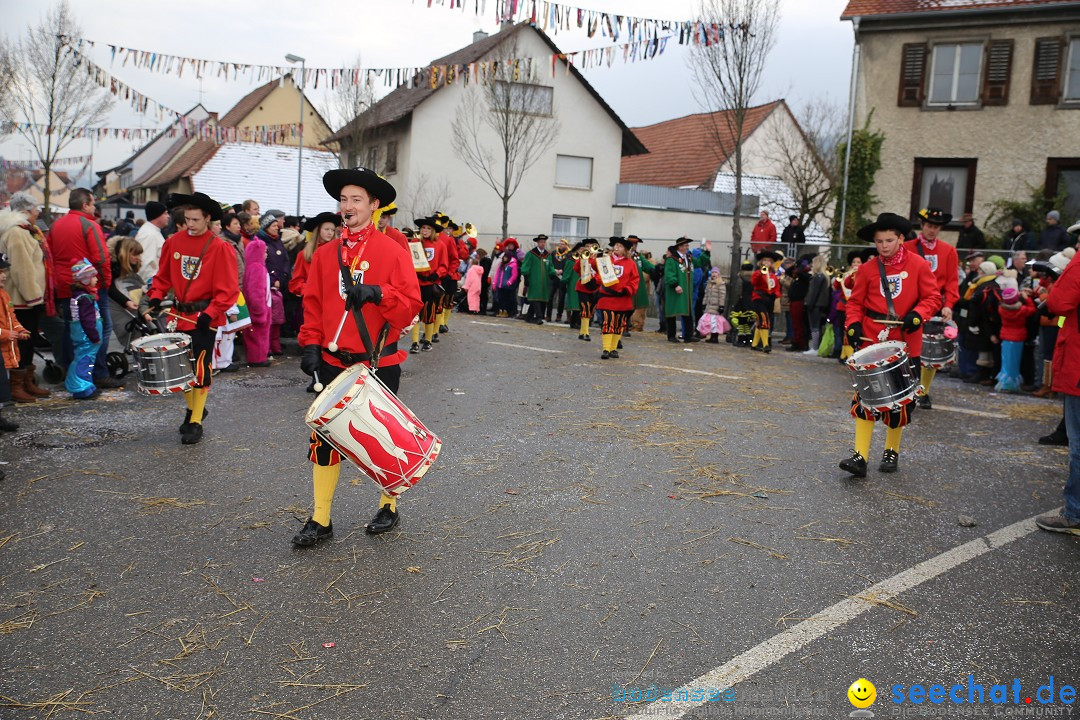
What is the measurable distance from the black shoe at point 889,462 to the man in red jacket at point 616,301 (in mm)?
7019

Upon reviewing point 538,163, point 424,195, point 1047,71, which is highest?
point 1047,71

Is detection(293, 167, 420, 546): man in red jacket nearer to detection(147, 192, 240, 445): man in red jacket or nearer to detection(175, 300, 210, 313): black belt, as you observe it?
detection(147, 192, 240, 445): man in red jacket

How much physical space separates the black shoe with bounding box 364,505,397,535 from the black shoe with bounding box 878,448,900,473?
13.6 ft

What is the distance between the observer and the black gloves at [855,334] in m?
7.26

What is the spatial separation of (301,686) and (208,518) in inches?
91.8

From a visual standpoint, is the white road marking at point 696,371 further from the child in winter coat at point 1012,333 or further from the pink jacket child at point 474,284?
the pink jacket child at point 474,284

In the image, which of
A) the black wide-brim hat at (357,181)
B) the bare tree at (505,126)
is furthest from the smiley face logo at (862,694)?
the bare tree at (505,126)

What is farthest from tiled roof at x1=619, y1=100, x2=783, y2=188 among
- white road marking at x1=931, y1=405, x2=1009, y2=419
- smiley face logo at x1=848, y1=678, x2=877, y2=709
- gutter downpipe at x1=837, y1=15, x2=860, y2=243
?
smiley face logo at x1=848, y1=678, x2=877, y2=709

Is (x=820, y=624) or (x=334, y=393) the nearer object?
(x=820, y=624)

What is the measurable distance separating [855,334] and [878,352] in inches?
18.8

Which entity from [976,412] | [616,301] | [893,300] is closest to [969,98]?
[616,301]

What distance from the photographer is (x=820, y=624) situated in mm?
4293

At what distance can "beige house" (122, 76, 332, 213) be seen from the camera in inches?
1770

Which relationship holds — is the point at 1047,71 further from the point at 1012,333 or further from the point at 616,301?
the point at 616,301
